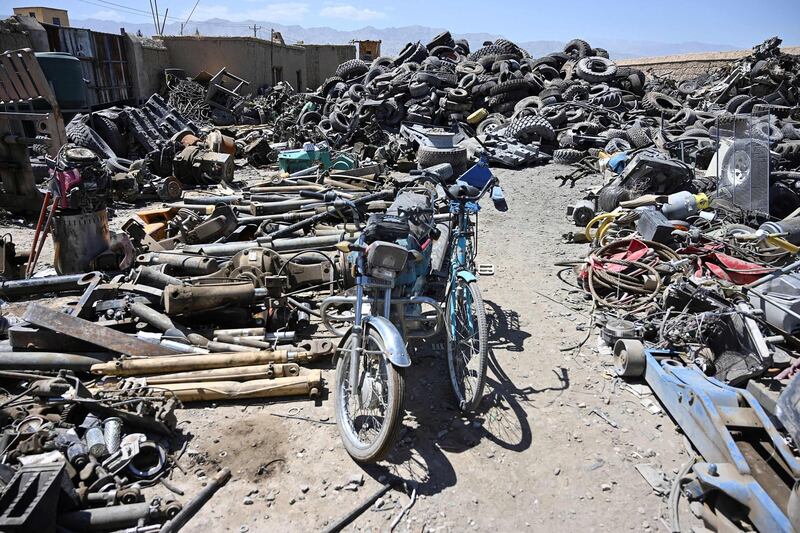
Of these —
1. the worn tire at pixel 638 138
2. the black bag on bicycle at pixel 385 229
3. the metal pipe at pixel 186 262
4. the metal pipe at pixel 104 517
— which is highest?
the worn tire at pixel 638 138

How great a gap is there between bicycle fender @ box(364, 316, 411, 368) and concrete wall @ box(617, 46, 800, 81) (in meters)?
26.7

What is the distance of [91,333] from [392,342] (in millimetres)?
2417

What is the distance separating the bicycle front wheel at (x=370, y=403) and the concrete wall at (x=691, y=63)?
2670 centimetres

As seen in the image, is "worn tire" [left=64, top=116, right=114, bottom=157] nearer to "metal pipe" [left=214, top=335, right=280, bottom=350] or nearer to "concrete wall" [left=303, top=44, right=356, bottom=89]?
"metal pipe" [left=214, top=335, right=280, bottom=350]

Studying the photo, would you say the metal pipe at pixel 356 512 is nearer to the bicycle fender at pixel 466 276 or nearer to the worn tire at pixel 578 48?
the bicycle fender at pixel 466 276

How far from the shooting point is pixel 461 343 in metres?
3.61

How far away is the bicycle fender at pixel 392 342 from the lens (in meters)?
2.73

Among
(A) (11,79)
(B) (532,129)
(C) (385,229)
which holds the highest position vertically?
(A) (11,79)

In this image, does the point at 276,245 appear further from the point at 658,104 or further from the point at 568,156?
the point at 658,104

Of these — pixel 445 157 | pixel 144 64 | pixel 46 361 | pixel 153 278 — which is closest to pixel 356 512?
pixel 46 361

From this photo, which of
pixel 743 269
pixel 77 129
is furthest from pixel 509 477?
pixel 77 129

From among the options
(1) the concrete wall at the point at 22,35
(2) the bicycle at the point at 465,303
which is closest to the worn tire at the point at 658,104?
(2) the bicycle at the point at 465,303

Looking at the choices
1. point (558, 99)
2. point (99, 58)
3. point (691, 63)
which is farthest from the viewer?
point (691, 63)

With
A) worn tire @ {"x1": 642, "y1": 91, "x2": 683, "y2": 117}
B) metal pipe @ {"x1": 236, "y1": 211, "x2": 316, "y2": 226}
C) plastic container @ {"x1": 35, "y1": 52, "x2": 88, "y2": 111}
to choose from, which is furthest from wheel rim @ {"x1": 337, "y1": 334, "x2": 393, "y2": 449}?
worn tire @ {"x1": 642, "y1": 91, "x2": 683, "y2": 117}
